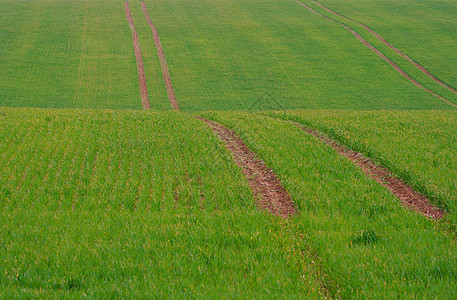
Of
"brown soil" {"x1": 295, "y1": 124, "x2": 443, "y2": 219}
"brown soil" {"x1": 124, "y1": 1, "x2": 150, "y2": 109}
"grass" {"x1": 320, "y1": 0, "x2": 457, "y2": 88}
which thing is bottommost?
"brown soil" {"x1": 124, "y1": 1, "x2": 150, "y2": 109}

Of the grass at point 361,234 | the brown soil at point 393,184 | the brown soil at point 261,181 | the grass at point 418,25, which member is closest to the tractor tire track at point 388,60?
the grass at point 418,25

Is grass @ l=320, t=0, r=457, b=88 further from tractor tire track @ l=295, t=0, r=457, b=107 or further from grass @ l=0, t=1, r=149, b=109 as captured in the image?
grass @ l=0, t=1, r=149, b=109

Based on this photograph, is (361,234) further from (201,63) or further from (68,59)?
(68,59)

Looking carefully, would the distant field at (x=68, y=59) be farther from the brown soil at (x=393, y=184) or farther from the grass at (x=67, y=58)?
the brown soil at (x=393, y=184)

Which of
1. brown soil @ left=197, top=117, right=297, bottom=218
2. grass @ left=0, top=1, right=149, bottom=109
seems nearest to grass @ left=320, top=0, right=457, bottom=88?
brown soil @ left=197, top=117, right=297, bottom=218

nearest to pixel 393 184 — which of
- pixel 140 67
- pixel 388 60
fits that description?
pixel 140 67
